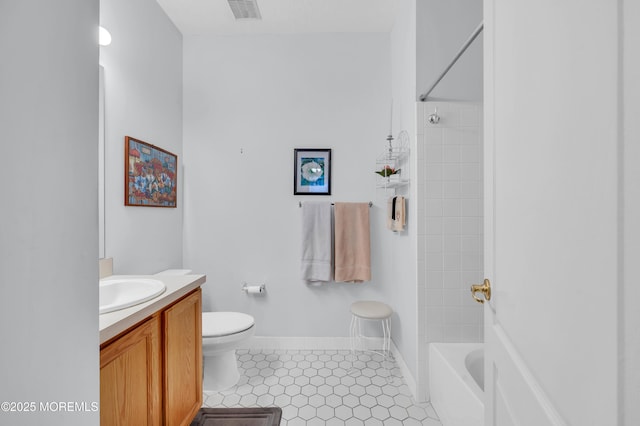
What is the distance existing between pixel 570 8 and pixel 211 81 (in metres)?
2.55

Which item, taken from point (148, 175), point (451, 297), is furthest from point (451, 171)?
point (148, 175)

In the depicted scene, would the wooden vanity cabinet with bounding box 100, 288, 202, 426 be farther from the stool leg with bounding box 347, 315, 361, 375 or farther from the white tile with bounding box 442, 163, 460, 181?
the white tile with bounding box 442, 163, 460, 181

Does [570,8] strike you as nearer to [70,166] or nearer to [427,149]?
[70,166]

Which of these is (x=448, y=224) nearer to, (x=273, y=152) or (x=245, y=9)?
(x=273, y=152)

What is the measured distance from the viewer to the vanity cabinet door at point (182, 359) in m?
1.21

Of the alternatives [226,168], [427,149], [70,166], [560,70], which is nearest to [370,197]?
[427,149]

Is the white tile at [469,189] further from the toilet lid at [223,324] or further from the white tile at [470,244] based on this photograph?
the toilet lid at [223,324]

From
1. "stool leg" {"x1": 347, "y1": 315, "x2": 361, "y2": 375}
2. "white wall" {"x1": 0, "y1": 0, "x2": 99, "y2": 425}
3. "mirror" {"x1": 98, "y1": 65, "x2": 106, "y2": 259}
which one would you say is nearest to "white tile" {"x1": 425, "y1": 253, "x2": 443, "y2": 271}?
"stool leg" {"x1": 347, "y1": 315, "x2": 361, "y2": 375}

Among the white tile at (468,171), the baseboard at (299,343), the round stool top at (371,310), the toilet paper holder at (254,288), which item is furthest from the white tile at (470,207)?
the toilet paper holder at (254,288)

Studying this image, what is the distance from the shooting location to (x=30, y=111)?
429 mm

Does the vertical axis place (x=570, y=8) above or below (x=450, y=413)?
above

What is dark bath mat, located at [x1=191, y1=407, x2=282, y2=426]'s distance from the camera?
1.59 meters

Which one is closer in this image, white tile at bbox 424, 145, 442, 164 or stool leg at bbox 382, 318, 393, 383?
white tile at bbox 424, 145, 442, 164

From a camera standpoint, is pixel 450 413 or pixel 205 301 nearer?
pixel 450 413
